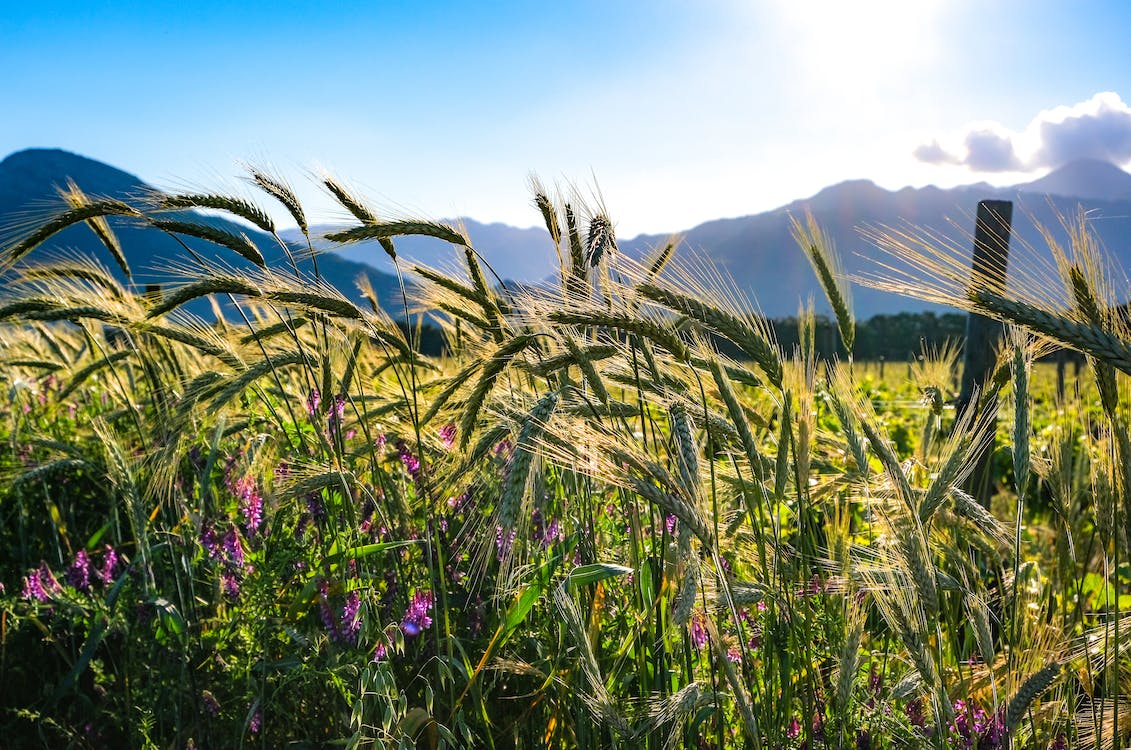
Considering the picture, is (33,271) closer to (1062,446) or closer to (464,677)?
(464,677)

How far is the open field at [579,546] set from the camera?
5.47 ft

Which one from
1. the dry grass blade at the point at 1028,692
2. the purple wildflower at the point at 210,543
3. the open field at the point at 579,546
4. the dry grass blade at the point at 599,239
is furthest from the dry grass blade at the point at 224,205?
the dry grass blade at the point at 1028,692

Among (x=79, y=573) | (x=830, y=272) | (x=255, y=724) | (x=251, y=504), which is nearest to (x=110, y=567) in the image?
(x=79, y=573)

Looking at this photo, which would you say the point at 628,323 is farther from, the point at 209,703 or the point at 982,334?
the point at 982,334

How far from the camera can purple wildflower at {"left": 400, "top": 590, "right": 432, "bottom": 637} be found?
2.35m

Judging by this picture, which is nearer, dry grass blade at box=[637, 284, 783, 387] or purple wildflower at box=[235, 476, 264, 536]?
dry grass blade at box=[637, 284, 783, 387]

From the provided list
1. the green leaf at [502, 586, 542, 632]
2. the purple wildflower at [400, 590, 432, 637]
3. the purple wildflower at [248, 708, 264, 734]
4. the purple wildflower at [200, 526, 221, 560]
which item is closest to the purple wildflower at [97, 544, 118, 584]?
the purple wildflower at [200, 526, 221, 560]

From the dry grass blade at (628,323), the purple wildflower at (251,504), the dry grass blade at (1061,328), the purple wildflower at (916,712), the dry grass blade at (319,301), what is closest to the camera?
the dry grass blade at (1061,328)

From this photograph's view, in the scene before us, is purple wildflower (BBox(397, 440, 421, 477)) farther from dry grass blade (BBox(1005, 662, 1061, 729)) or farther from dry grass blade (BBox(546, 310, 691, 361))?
dry grass blade (BBox(1005, 662, 1061, 729))

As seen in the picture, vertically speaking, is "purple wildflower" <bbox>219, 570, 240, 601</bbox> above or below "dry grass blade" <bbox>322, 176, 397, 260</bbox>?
below

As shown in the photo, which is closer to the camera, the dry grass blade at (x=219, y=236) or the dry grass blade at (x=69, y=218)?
the dry grass blade at (x=219, y=236)

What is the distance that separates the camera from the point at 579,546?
2523 millimetres

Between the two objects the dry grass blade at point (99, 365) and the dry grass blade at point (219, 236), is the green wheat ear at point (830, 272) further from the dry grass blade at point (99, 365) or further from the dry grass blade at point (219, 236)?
the dry grass blade at point (99, 365)

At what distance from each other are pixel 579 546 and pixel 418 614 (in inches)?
21.5
